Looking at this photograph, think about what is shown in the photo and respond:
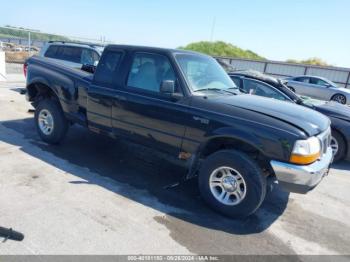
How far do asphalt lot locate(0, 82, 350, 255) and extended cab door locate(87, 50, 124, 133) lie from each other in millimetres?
727

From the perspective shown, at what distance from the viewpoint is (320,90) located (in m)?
16.0

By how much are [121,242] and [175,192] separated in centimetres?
136

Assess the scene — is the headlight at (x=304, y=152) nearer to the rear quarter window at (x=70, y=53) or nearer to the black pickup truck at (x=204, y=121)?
the black pickup truck at (x=204, y=121)

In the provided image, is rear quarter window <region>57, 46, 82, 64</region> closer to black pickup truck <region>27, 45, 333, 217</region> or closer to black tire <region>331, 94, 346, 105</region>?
black pickup truck <region>27, 45, 333, 217</region>

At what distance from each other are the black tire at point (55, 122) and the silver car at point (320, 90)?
509 inches

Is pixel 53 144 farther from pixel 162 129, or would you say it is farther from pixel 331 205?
pixel 331 205

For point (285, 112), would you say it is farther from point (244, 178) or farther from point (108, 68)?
point (108, 68)

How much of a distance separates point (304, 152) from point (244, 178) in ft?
2.36

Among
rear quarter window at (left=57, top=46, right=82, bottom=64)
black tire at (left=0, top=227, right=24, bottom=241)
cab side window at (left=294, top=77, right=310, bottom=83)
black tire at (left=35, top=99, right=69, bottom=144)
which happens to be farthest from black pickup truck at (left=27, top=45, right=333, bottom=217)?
cab side window at (left=294, top=77, right=310, bottom=83)

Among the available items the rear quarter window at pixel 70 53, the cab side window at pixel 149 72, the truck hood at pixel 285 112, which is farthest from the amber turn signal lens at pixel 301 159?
the rear quarter window at pixel 70 53

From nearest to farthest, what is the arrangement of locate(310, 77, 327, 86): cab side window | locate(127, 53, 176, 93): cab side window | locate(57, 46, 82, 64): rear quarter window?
locate(127, 53, 176, 93): cab side window
locate(57, 46, 82, 64): rear quarter window
locate(310, 77, 327, 86): cab side window

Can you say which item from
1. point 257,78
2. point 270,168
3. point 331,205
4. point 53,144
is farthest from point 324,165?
point 53,144

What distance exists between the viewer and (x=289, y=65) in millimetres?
23750

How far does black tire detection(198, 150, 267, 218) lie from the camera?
354 cm
